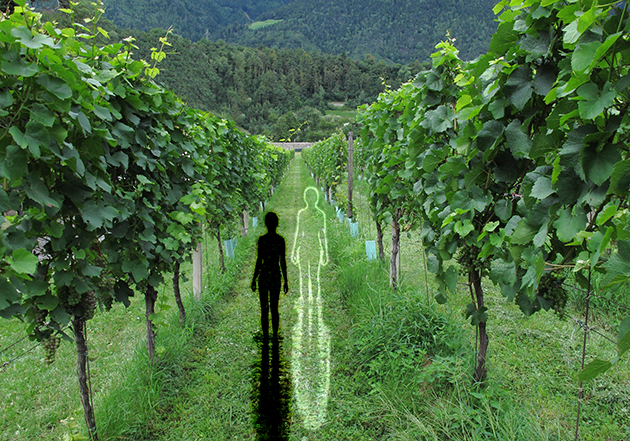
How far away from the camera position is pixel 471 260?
2568 millimetres

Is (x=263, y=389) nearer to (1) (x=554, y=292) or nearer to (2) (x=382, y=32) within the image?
(1) (x=554, y=292)

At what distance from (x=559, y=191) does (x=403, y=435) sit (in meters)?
2.04

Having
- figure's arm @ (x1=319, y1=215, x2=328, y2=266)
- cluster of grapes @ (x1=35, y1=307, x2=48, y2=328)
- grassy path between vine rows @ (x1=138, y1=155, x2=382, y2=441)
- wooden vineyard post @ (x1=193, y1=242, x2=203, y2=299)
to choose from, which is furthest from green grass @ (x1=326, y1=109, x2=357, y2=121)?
cluster of grapes @ (x1=35, y1=307, x2=48, y2=328)

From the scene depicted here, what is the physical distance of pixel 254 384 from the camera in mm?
3475

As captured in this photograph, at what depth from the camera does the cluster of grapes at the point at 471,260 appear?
2.49 meters

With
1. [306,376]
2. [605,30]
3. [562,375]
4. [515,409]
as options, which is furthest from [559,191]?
[306,376]

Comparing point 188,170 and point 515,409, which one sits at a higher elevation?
point 188,170

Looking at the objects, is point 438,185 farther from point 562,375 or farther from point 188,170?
point 188,170

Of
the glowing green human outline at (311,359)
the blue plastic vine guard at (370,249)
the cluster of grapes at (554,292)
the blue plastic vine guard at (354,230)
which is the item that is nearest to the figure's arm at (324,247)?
the blue plastic vine guard at (354,230)

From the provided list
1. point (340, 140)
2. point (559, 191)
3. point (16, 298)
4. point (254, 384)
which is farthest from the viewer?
point (340, 140)

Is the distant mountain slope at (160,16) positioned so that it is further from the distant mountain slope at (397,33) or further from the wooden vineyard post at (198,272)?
the wooden vineyard post at (198,272)

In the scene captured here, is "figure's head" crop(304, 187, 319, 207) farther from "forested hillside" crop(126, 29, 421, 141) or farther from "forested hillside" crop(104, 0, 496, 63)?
"forested hillside" crop(104, 0, 496, 63)

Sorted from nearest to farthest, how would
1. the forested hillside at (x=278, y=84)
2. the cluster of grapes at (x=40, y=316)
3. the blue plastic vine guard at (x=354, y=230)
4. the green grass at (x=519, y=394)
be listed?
the cluster of grapes at (x=40, y=316) < the green grass at (x=519, y=394) < the blue plastic vine guard at (x=354, y=230) < the forested hillside at (x=278, y=84)

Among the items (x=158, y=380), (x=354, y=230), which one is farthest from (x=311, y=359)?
(x=354, y=230)
